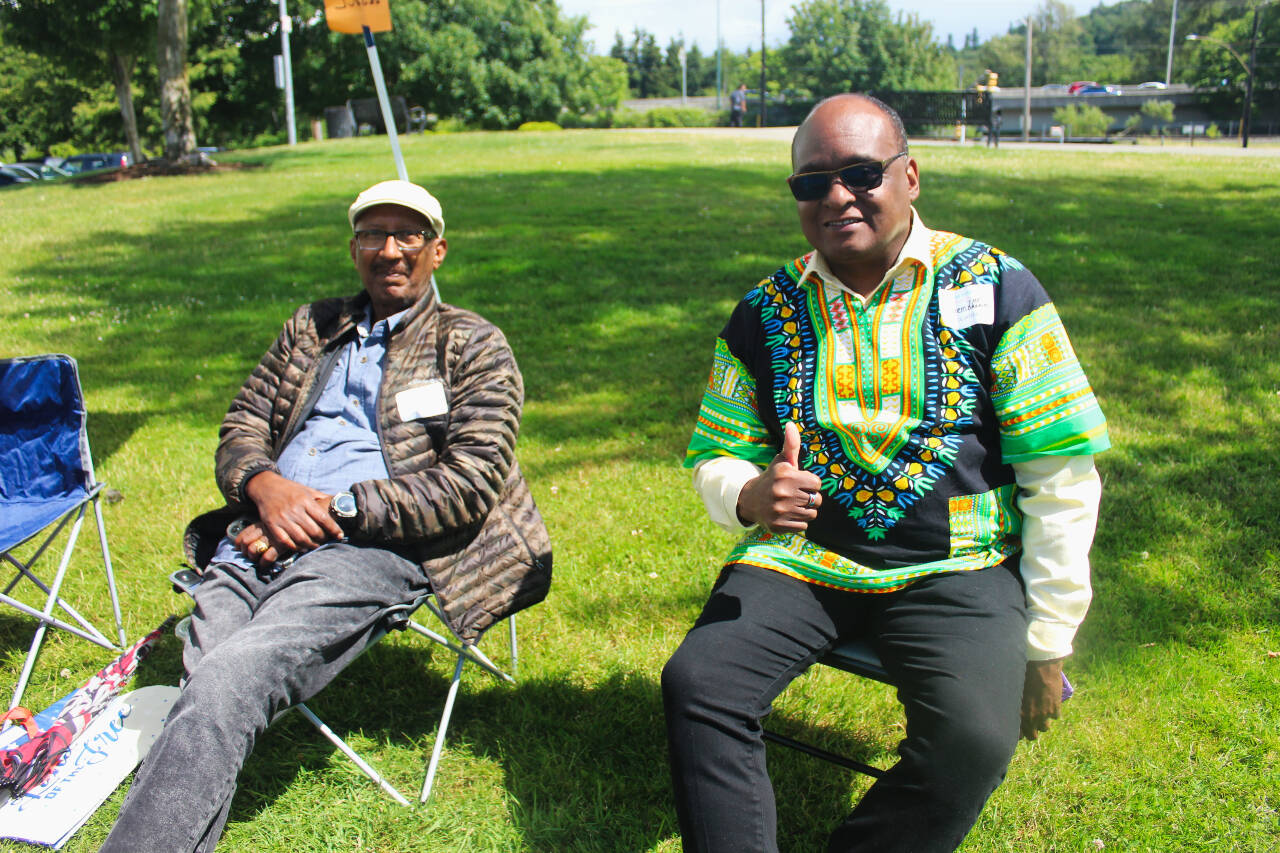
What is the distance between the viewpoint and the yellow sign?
4.45 meters

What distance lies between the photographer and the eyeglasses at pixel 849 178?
2322 mm

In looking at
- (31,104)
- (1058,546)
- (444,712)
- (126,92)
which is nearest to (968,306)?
(1058,546)

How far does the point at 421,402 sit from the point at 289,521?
0.55 metres

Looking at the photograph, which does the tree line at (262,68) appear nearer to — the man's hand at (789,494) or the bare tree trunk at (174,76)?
the bare tree trunk at (174,76)

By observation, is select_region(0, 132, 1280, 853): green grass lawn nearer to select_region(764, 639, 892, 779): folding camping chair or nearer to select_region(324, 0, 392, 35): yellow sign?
select_region(764, 639, 892, 779): folding camping chair

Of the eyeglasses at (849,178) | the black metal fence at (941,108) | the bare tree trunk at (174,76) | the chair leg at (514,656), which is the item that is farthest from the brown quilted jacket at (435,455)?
the black metal fence at (941,108)

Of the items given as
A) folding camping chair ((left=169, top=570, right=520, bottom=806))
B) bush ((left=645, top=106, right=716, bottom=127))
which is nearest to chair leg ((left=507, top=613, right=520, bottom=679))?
folding camping chair ((left=169, top=570, right=520, bottom=806))

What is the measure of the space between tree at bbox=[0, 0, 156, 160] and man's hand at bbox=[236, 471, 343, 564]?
19140mm

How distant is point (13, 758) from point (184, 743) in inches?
35.2

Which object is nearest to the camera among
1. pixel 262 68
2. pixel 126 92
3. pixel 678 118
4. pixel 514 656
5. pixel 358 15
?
pixel 514 656

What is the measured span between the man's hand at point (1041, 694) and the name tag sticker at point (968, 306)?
832mm

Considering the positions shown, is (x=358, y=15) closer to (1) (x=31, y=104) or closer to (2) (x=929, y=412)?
(2) (x=929, y=412)

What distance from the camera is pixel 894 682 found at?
2.26 m

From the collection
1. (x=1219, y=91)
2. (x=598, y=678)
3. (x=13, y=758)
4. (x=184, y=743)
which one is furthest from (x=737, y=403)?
(x=1219, y=91)
